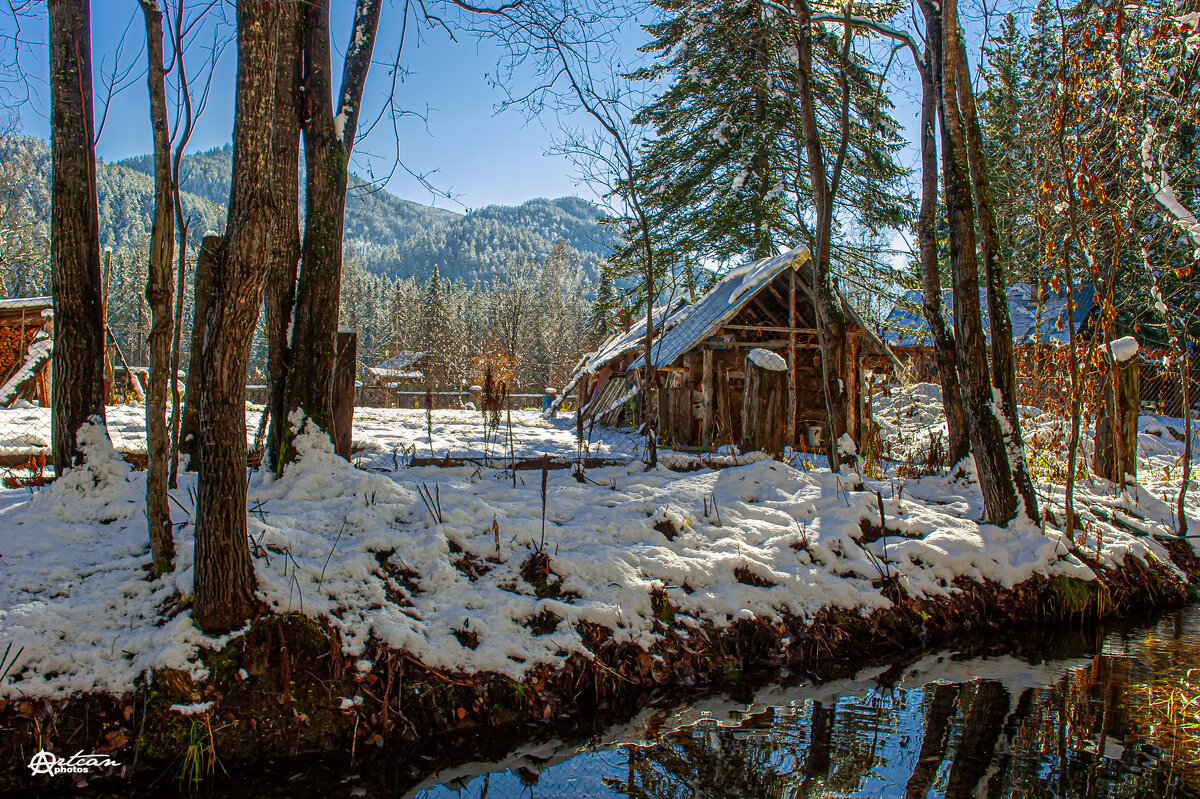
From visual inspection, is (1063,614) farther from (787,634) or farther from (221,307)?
(221,307)

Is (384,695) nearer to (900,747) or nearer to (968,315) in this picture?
(900,747)

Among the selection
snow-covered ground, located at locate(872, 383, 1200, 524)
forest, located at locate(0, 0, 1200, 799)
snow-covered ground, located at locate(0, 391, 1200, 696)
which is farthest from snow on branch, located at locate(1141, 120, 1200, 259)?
snow-covered ground, located at locate(0, 391, 1200, 696)

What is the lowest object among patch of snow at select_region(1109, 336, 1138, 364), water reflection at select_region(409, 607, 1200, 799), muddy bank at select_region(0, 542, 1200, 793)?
water reflection at select_region(409, 607, 1200, 799)

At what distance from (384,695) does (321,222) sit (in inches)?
152

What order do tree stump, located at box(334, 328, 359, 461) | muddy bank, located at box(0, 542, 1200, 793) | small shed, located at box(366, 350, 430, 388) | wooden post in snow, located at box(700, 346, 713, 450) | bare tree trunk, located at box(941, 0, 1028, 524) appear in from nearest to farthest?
muddy bank, located at box(0, 542, 1200, 793) < tree stump, located at box(334, 328, 359, 461) < bare tree trunk, located at box(941, 0, 1028, 524) < wooden post in snow, located at box(700, 346, 713, 450) < small shed, located at box(366, 350, 430, 388)

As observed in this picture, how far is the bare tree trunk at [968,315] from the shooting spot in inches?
225

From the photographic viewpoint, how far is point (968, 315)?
5.76 meters

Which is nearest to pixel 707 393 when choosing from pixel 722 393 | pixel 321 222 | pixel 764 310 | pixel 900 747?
pixel 722 393

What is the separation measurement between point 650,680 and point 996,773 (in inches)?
73.4

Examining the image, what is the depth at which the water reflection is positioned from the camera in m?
3.03

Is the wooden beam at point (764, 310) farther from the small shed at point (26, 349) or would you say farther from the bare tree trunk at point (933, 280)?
the small shed at point (26, 349)

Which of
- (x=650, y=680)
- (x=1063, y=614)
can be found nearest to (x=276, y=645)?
(x=650, y=680)

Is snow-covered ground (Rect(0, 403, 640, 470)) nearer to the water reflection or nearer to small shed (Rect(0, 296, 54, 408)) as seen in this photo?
small shed (Rect(0, 296, 54, 408))

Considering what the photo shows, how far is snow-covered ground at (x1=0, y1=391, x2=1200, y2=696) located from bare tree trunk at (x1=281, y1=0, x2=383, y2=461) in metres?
0.42
